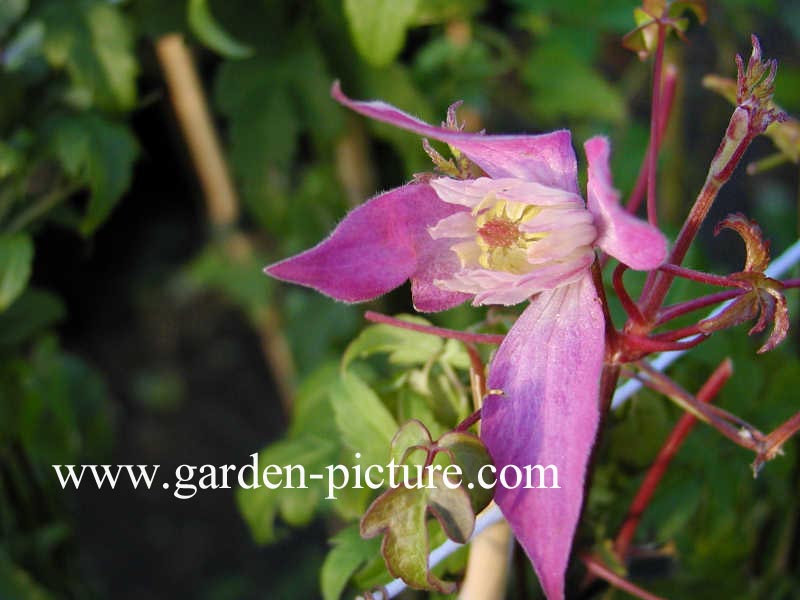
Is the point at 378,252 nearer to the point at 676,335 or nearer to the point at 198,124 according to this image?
the point at 676,335

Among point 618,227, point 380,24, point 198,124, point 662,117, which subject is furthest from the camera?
point 198,124

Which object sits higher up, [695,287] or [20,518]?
[695,287]

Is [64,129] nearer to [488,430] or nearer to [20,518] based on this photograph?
[20,518]

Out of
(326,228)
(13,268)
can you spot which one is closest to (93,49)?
(13,268)

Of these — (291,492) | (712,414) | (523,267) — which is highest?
(523,267)

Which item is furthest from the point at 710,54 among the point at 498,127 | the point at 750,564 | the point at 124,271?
the point at 750,564

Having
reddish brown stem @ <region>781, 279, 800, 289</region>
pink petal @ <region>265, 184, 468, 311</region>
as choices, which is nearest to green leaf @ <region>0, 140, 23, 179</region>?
pink petal @ <region>265, 184, 468, 311</region>
